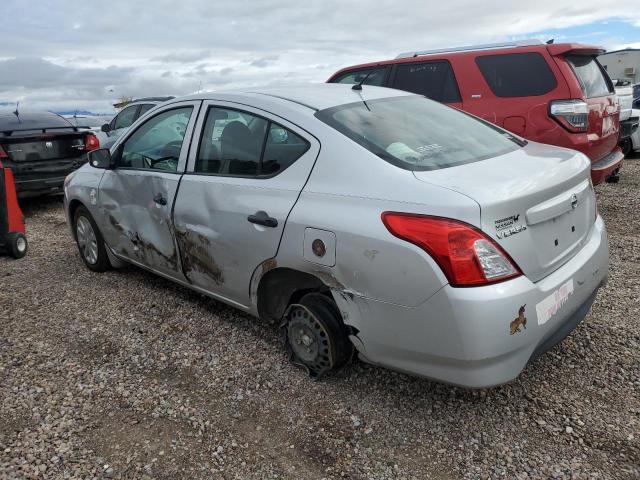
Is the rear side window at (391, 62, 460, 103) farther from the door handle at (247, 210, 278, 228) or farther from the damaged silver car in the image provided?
the door handle at (247, 210, 278, 228)

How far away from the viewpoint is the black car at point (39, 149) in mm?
6949

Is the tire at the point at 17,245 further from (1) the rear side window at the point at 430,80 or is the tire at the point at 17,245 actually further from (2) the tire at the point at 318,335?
(1) the rear side window at the point at 430,80

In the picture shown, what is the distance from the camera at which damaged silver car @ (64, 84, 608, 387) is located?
215 centimetres

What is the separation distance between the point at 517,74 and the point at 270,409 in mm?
4444

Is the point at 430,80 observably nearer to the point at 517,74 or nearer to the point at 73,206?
the point at 517,74

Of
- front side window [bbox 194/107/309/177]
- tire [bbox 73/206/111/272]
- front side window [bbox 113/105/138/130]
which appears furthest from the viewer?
front side window [bbox 113/105/138/130]

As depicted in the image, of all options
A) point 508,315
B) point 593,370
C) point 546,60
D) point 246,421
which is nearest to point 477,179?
point 508,315

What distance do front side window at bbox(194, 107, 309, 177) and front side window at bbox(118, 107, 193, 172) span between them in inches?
11.3

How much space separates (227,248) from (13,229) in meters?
3.55

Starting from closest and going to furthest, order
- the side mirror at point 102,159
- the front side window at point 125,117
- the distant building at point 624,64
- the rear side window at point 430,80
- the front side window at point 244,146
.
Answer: the front side window at point 244,146 → the side mirror at point 102,159 → the rear side window at point 430,80 → the front side window at point 125,117 → the distant building at point 624,64

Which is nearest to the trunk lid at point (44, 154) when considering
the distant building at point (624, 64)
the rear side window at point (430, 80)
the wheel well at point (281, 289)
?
the rear side window at point (430, 80)

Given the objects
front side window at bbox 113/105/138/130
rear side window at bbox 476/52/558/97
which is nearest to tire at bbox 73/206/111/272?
rear side window at bbox 476/52/558/97

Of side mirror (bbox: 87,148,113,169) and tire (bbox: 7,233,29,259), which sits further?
tire (bbox: 7,233,29,259)

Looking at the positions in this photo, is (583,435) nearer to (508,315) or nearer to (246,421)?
(508,315)
